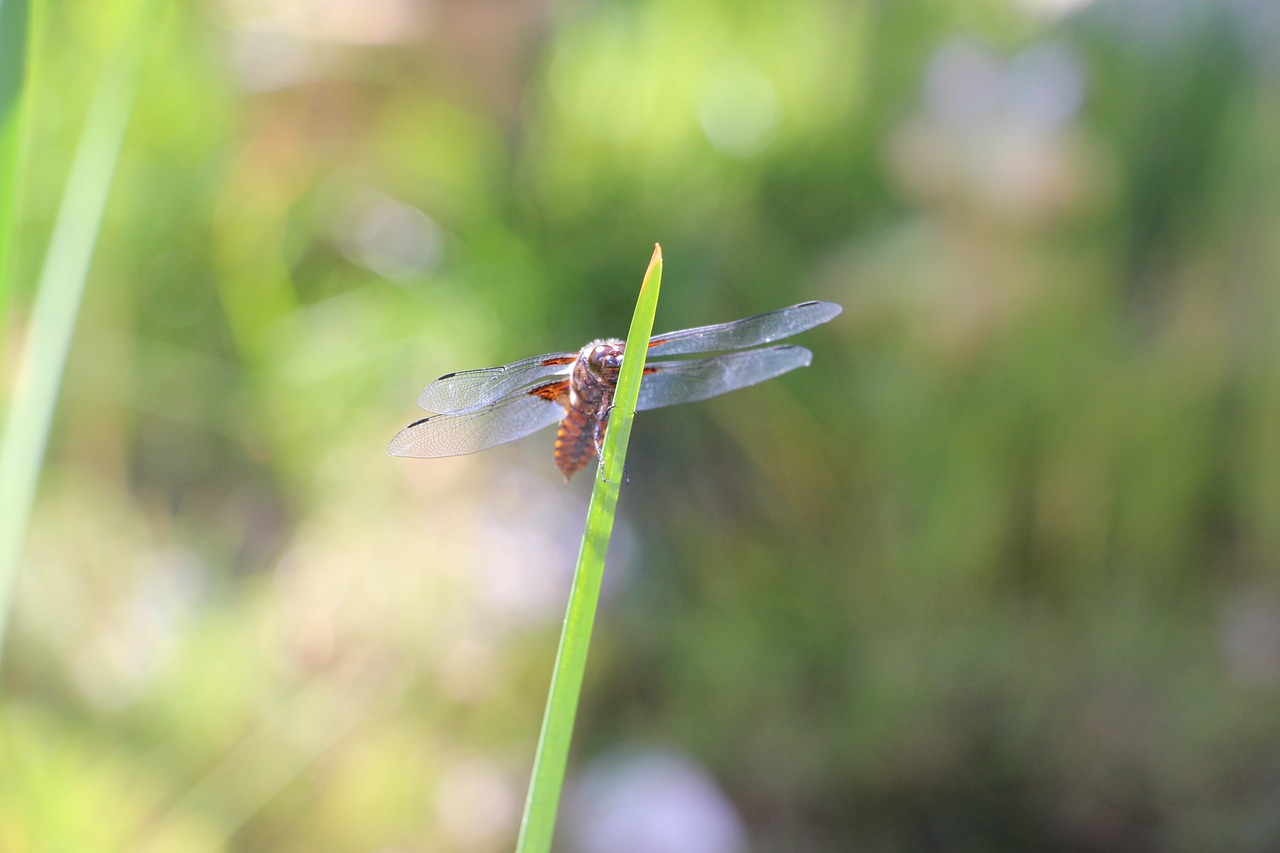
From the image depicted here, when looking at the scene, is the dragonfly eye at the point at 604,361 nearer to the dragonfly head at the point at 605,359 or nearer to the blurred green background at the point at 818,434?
the dragonfly head at the point at 605,359

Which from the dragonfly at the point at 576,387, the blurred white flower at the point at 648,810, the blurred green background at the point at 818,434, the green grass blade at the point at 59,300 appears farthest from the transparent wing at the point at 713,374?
the blurred white flower at the point at 648,810

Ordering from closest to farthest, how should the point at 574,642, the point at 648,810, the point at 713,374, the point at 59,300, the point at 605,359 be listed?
the point at 574,642
the point at 59,300
the point at 605,359
the point at 713,374
the point at 648,810

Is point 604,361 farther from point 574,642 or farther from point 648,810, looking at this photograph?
point 648,810

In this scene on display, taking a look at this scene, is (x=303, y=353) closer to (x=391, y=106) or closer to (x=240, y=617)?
(x=240, y=617)

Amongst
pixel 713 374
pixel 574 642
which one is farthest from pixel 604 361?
pixel 574 642

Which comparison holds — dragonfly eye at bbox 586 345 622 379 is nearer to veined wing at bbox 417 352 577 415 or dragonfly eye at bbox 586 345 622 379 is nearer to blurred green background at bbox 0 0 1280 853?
veined wing at bbox 417 352 577 415

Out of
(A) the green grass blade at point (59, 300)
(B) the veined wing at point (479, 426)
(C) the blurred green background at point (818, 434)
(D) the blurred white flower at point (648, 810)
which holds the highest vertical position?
(A) the green grass blade at point (59, 300)

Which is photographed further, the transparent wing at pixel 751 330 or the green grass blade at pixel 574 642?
the transparent wing at pixel 751 330
